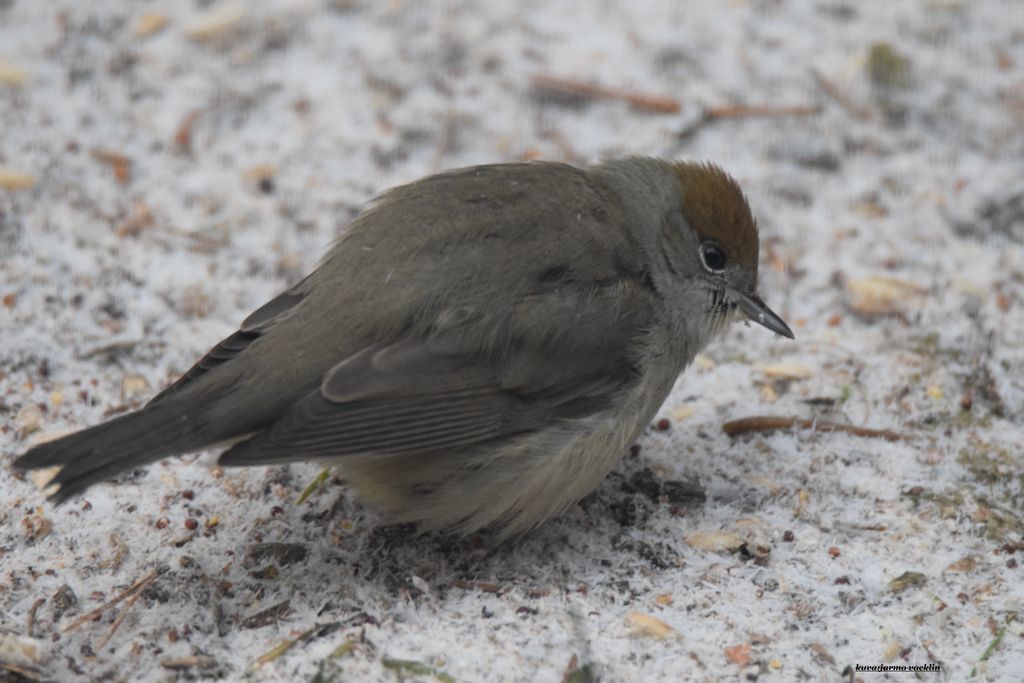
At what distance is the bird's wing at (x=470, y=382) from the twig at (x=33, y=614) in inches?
28.3

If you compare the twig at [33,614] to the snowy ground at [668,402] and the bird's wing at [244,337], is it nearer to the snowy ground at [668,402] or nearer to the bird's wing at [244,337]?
the snowy ground at [668,402]

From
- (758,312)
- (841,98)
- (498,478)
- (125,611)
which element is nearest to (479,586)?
(498,478)

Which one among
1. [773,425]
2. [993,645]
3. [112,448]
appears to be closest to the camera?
[112,448]

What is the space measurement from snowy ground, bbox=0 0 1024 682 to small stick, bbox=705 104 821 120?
0.02 metres

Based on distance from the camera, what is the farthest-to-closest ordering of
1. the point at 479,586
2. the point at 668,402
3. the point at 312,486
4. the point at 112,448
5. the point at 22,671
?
1. the point at 668,402
2. the point at 312,486
3. the point at 479,586
4. the point at 112,448
5. the point at 22,671

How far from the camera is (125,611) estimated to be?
3475mm

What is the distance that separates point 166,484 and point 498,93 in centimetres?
299

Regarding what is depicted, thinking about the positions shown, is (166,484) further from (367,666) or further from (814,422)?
(814,422)

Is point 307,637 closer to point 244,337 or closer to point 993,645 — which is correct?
point 244,337

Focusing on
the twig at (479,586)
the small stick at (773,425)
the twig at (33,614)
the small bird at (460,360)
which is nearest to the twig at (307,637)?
the twig at (479,586)

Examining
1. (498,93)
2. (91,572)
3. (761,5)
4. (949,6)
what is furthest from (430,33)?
(91,572)

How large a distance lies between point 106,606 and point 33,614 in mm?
205

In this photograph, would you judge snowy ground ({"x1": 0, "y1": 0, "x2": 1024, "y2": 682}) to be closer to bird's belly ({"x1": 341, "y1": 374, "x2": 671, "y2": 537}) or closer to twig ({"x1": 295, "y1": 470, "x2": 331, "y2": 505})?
twig ({"x1": 295, "y1": 470, "x2": 331, "y2": 505})

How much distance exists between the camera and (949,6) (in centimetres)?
679
